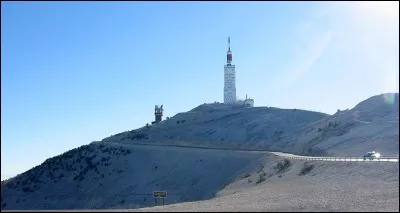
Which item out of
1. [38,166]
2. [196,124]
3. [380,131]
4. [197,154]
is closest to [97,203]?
[197,154]

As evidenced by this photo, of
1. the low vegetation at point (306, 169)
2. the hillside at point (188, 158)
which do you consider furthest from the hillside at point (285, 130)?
the low vegetation at point (306, 169)

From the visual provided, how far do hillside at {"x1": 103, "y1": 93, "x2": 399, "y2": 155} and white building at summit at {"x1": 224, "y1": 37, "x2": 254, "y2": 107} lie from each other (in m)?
5.62

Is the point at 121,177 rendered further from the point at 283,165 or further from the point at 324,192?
the point at 324,192

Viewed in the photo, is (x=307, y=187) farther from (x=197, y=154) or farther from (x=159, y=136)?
(x=159, y=136)

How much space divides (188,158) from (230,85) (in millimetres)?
57671

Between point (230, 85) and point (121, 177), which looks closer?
point (121, 177)

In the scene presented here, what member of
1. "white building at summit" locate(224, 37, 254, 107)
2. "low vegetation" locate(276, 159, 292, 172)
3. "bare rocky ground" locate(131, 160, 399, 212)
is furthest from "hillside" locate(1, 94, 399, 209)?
"white building at summit" locate(224, 37, 254, 107)

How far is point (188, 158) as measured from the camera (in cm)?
7894

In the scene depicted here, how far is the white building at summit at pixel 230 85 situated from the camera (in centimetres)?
13275

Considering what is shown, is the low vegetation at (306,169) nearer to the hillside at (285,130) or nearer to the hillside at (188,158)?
the hillside at (188,158)

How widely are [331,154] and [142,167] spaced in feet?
99.6

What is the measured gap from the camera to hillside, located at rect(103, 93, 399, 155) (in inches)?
2510

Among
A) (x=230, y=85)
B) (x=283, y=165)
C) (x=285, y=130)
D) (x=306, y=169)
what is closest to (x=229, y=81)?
(x=230, y=85)

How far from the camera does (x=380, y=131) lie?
209 ft
